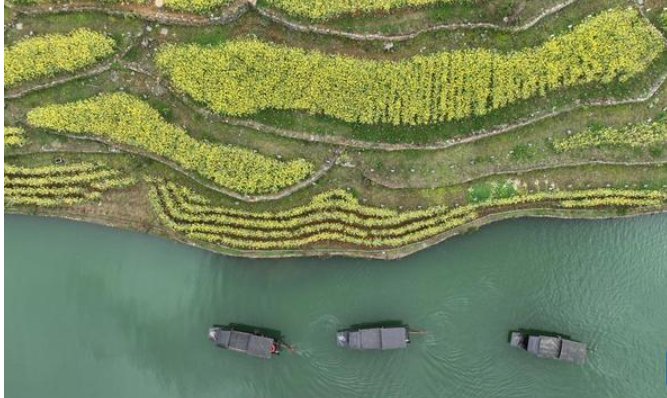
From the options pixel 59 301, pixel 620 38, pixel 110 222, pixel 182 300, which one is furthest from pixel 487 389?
pixel 59 301

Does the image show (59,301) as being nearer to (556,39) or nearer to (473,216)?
(473,216)

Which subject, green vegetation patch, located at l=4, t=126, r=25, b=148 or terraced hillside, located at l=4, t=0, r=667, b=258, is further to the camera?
green vegetation patch, located at l=4, t=126, r=25, b=148

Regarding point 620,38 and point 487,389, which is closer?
point 620,38

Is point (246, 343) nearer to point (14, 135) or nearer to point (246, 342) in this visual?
point (246, 342)

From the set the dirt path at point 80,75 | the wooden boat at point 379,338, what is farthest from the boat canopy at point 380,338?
the dirt path at point 80,75

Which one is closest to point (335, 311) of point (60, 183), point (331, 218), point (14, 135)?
point (331, 218)

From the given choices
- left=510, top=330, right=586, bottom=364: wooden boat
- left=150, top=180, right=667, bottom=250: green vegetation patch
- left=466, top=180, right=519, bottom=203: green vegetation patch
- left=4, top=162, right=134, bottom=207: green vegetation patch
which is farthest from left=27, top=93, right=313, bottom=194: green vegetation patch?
left=510, top=330, right=586, bottom=364: wooden boat

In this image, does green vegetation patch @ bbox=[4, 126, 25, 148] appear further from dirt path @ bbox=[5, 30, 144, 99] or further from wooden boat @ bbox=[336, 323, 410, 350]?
wooden boat @ bbox=[336, 323, 410, 350]
